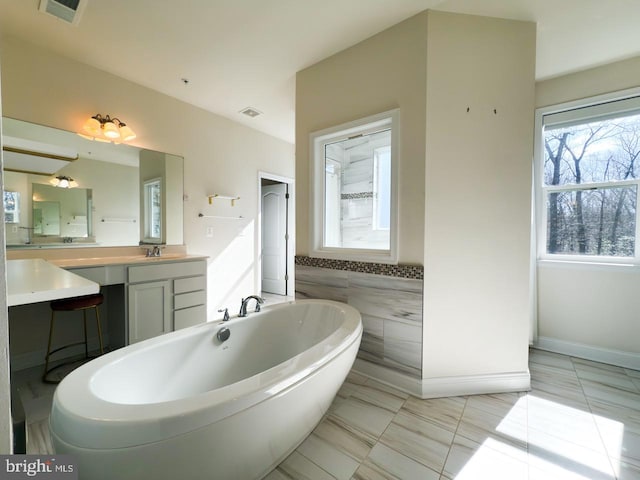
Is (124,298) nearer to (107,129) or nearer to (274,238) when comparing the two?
(107,129)

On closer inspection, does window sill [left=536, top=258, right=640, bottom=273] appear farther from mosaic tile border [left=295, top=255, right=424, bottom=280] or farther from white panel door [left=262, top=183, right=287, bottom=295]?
white panel door [left=262, top=183, right=287, bottom=295]

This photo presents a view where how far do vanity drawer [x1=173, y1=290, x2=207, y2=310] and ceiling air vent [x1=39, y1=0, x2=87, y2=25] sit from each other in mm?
2221

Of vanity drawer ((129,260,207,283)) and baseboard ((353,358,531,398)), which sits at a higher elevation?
vanity drawer ((129,260,207,283))

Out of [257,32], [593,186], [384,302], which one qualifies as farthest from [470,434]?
[257,32]

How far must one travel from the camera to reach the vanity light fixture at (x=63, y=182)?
2.34m

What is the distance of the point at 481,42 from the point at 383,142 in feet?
2.90

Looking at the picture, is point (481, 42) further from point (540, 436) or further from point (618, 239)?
point (540, 436)

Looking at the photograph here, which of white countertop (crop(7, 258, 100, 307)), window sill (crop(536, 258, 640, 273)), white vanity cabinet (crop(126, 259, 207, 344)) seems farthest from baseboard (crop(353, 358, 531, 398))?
white vanity cabinet (crop(126, 259, 207, 344))

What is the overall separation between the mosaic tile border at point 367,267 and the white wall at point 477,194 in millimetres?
86

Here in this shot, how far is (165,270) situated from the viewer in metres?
2.59

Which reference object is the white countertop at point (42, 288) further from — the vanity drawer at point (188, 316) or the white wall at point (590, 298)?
the white wall at point (590, 298)

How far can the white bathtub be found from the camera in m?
0.83

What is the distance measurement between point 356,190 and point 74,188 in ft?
8.07

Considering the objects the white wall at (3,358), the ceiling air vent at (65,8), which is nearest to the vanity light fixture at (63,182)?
the ceiling air vent at (65,8)
